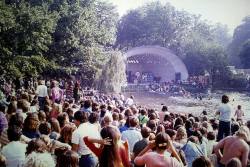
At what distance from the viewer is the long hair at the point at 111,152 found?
4.91 m

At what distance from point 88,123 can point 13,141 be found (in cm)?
140

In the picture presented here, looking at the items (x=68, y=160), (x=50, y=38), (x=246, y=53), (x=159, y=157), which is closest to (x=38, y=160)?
(x=68, y=160)

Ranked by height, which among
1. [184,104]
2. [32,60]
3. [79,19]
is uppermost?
[79,19]

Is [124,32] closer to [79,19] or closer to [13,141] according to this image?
[79,19]

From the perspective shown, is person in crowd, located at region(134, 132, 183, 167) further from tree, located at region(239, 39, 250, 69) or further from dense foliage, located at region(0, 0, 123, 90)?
tree, located at region(239, 39, 250, 69)

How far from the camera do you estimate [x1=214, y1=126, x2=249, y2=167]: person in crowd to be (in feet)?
21.5

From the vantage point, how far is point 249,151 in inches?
270

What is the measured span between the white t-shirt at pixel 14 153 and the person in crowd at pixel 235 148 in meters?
3.34

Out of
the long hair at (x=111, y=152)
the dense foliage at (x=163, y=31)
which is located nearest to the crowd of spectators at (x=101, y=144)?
the long hair at (x=111, y=152)

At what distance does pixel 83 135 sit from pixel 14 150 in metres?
1.18

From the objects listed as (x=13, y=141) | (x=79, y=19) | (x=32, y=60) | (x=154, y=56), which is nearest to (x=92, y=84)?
(x=79, y=19)

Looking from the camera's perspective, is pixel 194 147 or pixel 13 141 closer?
pixel 13 141

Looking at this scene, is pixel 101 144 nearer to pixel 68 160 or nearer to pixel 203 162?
pixel 68 160

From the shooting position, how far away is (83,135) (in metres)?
6.29
